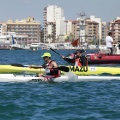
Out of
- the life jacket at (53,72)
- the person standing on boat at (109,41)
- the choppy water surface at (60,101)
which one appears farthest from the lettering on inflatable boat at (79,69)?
the person standing on boat at (109,41)

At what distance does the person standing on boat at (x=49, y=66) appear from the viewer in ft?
63.6

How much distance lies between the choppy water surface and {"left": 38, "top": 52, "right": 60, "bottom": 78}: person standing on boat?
37cm

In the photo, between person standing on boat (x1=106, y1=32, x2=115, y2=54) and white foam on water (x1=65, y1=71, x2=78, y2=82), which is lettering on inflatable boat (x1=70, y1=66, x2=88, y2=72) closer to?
white foam on water (x1=65, y1=71, x2=78, y2=82)

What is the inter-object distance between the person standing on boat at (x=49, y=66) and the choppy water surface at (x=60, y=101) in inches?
14.4

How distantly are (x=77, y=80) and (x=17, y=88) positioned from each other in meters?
3.02

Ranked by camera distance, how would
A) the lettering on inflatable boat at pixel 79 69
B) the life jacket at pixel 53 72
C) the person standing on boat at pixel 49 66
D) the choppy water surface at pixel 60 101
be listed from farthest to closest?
the lettering on inflatable boat at pixel 79 69, the life jacket at pixel 53 72, the person standing on boat at pixel 49 66, the choppy water surface at pixel 60 101

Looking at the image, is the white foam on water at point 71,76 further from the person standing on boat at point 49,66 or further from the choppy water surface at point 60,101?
the person standing on boat at point 49,66

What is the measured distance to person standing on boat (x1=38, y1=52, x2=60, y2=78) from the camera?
1939 cm

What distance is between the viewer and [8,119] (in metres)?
12.9

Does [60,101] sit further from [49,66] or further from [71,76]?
[71,76]

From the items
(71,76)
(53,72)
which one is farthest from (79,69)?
(53,72)

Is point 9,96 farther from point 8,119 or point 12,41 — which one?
point 12,41

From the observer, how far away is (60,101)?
1552 centimetres

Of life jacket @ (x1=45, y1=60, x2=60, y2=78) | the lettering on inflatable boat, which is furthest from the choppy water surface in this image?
the lettering on inflatable boat
